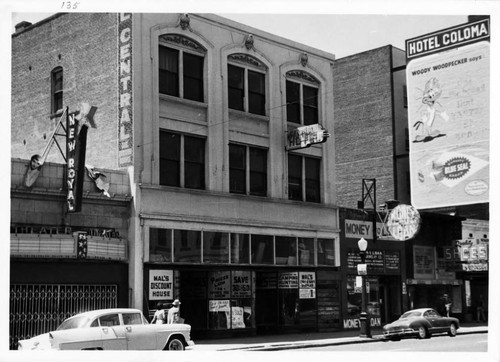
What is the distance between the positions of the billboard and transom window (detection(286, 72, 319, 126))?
10169 millimetres

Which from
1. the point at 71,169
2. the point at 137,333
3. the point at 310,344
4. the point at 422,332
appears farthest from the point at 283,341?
the point at 71,169

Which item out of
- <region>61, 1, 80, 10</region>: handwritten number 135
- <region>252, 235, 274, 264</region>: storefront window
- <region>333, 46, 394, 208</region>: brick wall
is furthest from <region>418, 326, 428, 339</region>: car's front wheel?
<region>61, 1, 80, 10</region>: handwritten number 135

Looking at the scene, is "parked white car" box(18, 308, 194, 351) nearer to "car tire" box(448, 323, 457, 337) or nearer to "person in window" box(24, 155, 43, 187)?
"person in window" box(24, 155, 43, 187)

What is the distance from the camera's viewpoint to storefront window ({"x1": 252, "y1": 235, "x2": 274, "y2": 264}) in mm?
26906

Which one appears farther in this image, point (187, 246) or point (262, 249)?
point (262, 249)

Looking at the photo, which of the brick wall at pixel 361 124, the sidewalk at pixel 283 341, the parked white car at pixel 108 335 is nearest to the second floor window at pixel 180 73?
the brick wall at pixel 361 124

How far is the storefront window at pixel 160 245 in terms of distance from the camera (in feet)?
78.1

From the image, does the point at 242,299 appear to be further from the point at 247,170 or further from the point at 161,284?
the point at 247,170

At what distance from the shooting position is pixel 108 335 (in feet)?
57.1

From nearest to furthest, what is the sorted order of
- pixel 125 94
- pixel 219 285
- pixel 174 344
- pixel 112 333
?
pixel 112 333, pixel 174 344, pixel 125 94, pixel 219 285

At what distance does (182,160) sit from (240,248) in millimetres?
3627

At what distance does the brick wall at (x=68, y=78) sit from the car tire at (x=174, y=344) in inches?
282
